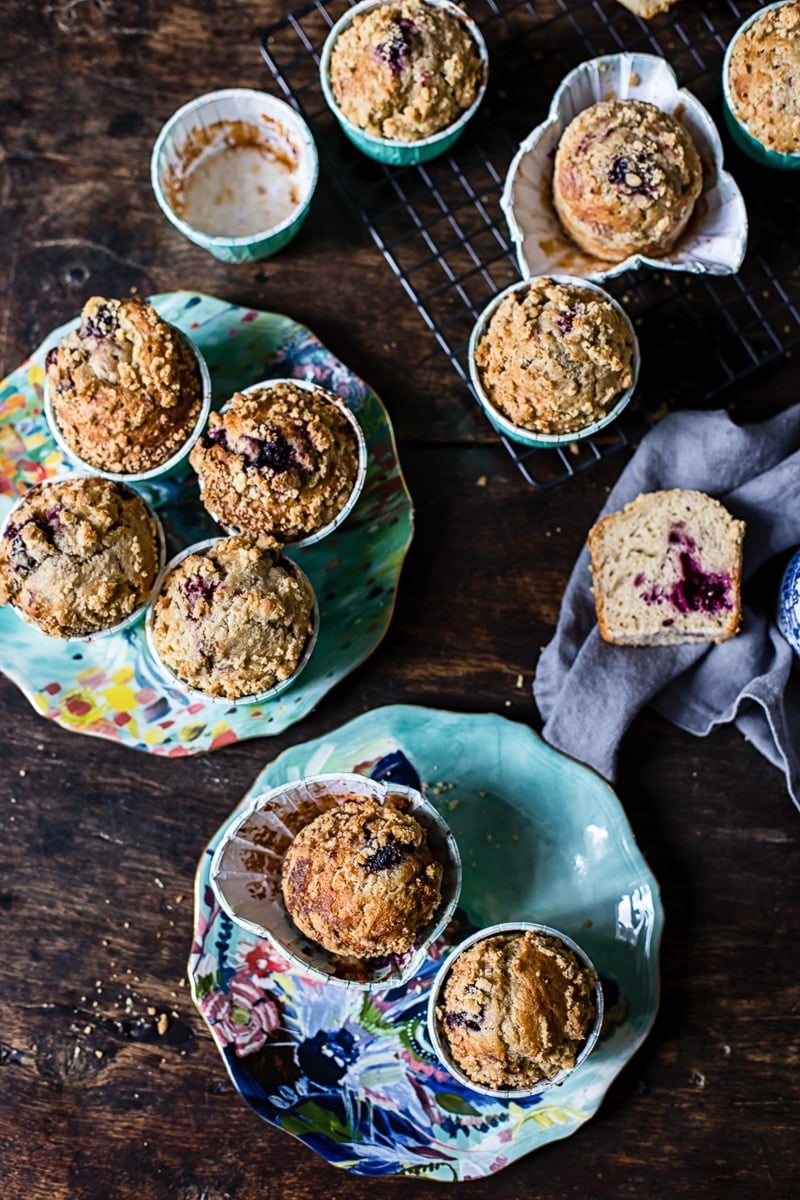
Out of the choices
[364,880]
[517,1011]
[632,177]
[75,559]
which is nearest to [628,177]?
[632,177]

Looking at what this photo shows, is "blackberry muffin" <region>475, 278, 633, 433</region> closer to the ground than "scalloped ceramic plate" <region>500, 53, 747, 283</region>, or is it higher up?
closer to the ground

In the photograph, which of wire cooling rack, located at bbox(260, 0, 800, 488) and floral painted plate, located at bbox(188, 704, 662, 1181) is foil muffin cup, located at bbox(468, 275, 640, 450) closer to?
wire cooling rack, located at bbox(260, 0, 800, 488)

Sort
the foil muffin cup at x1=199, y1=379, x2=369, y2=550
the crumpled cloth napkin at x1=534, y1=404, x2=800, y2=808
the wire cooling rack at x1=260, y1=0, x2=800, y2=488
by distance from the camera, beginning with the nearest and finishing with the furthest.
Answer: the foil muffin cup at x1=199, y1=379, x2=369, y2=550 → the crumpled cloth napkin at x1=534, y1=404, x2=800, y2=808 → the wire cooling rack at x1=260, y1=0, x2=800, y2=488

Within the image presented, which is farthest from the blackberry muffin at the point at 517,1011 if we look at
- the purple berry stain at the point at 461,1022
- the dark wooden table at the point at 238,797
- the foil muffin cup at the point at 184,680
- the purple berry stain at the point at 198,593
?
the purple berry stain at the point at 198,593

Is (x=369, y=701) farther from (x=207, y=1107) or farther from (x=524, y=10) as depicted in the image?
(x=524, y=10)

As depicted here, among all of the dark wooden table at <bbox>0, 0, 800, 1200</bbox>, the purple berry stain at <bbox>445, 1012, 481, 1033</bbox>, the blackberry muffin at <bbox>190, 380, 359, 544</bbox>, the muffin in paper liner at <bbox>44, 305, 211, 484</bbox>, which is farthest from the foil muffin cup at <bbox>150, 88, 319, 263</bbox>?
the purple berry stain at <bbox>445, 1012, 481, 1033</bbox>

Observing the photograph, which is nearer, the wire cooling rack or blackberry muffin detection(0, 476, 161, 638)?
blackberry muffin detection(0, 476, 161, 638)

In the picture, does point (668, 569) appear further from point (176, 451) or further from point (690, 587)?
point (176, 451)

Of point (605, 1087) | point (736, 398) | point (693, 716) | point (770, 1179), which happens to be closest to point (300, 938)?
point (605, 1087)
